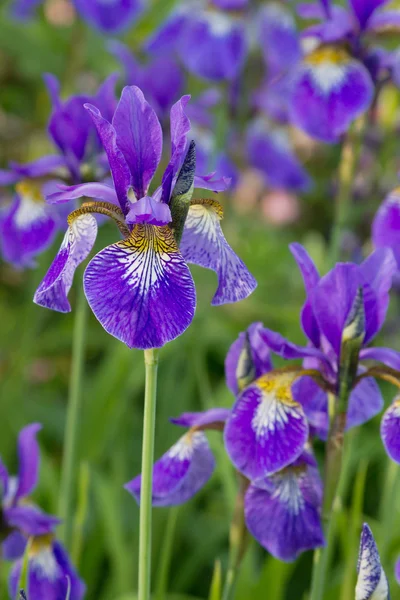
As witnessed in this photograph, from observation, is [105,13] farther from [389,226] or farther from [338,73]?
[389,226]

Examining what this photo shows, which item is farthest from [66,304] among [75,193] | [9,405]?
[9,405]

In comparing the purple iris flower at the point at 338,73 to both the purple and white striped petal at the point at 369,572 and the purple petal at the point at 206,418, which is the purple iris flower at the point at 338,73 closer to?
the purple petal at the point at 206,418

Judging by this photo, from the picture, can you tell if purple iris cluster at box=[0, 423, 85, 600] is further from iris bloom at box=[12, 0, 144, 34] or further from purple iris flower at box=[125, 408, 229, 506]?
iris bloom at box=[12, 0, 144, 34]

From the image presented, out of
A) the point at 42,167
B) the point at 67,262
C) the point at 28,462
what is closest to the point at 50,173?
the point at 42,167

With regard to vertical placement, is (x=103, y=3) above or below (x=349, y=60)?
above

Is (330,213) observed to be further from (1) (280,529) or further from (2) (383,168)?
(1) (280,529)

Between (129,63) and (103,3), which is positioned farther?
(103,3)
